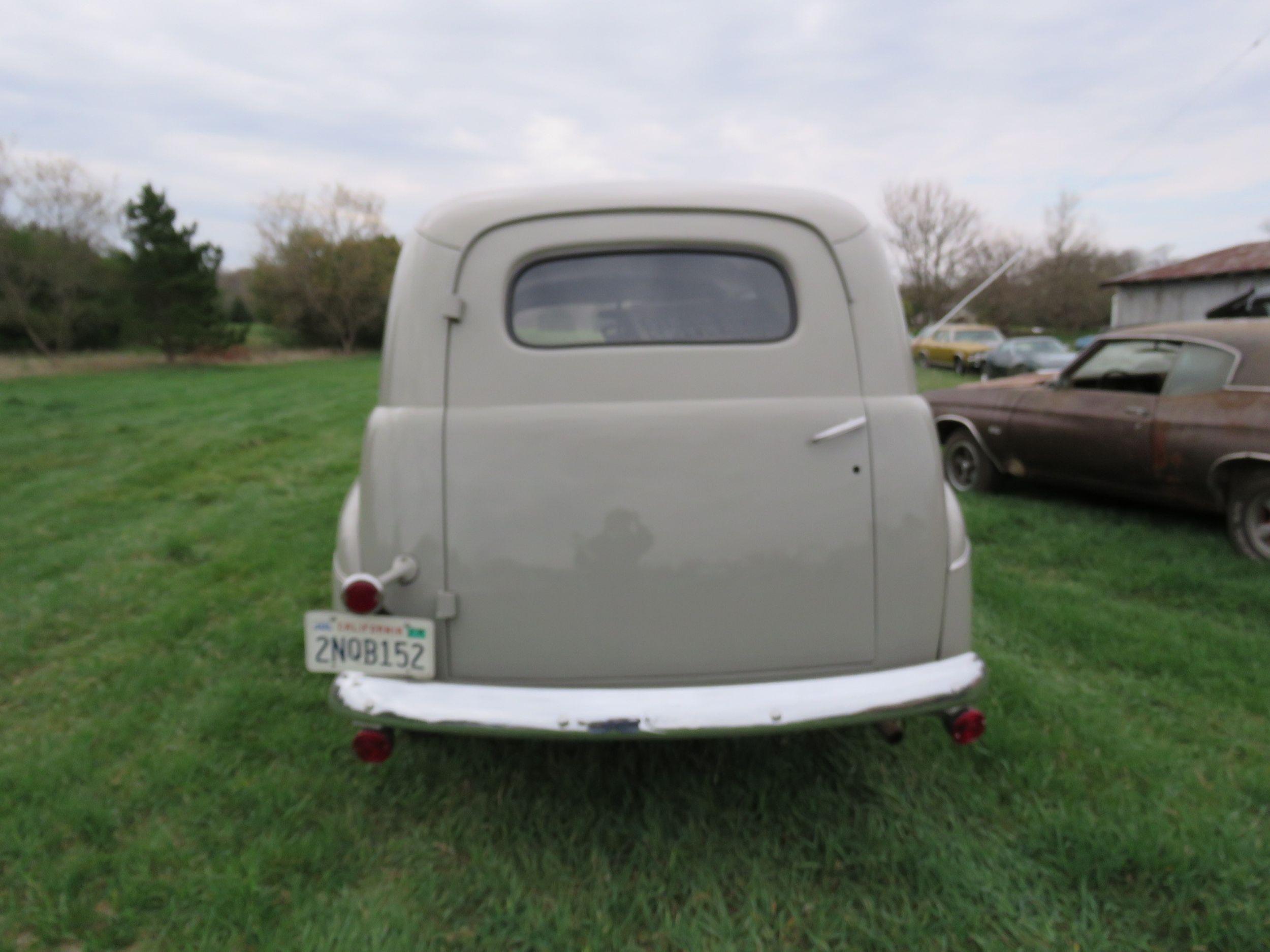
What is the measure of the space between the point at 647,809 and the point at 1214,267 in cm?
2997

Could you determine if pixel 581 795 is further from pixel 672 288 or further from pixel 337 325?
pixel 337 325

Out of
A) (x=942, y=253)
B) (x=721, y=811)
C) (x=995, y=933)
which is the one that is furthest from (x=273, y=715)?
(x=942, y=253)

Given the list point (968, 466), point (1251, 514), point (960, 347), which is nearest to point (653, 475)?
point (1251, 514)

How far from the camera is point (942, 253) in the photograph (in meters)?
44.3

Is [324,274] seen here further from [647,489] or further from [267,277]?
[647,489]

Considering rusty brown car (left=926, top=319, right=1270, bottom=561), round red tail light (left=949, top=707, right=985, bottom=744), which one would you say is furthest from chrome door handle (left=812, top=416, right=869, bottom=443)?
rusty brown car (left=926, top=319, right=1270, bottom=561)

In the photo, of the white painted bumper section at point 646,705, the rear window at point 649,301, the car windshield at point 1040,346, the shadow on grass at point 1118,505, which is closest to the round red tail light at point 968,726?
the white painted bumper section at point 646,705

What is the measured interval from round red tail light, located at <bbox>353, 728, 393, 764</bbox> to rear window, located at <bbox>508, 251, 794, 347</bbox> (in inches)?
50.2

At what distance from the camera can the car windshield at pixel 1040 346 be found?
1769 cm

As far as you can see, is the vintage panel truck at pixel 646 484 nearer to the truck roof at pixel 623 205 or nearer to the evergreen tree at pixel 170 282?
the truck roof at pixel 623 205

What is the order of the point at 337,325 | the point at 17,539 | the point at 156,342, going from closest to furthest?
the point at 17,539 → the point at 156,342 → the point at 337,325

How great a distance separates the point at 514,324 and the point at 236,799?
6.11ft

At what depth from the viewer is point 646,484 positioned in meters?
2.17

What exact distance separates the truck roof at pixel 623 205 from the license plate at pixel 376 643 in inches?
43.4
